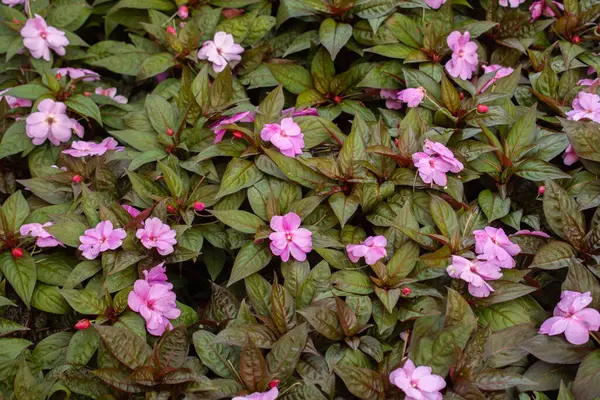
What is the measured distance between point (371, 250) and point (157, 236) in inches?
25.9

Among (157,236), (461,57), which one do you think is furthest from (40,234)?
(461,57)

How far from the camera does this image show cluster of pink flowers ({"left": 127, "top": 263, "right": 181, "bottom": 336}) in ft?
6.45

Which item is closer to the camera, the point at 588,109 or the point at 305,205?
the point at 305,205

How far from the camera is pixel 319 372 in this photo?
188 centimetres

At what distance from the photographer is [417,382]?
5.75ft

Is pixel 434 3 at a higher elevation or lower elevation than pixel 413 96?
higher

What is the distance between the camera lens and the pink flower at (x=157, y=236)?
2.03m

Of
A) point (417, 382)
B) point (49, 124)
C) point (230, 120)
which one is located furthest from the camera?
point (49, 124)

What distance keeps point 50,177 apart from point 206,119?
0.59m

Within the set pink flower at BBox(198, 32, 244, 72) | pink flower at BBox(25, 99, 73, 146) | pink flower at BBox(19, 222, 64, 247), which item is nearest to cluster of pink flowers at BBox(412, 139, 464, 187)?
pink flower at BBox(198, 32, 244, 72)

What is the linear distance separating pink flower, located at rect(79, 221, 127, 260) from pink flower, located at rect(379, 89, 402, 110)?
3.70 feet

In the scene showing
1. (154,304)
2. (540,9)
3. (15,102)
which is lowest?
(154,304)

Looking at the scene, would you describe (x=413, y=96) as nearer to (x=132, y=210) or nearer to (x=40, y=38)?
(x=132, y=210)

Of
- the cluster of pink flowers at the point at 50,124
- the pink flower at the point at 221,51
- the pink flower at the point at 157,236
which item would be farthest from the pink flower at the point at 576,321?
the cluster of pink flowers at the point at 50,124
